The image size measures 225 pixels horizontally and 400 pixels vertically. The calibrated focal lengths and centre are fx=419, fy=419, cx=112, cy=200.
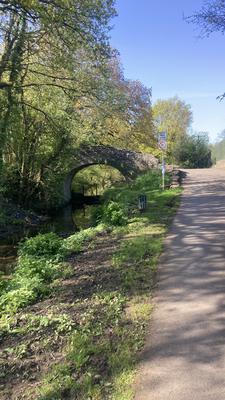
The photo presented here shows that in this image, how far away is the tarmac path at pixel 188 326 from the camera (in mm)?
3750

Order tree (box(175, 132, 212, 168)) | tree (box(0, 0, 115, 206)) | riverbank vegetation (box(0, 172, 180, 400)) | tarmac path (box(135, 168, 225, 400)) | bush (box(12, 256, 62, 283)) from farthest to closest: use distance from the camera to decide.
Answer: tree (box(175, 132, 212, 168)), tree (box(0, 0, 115, 206)), bush (box(12, 256, 62, 283)), riverbank vegetation (box(0, 172, 180, 400)), tarmac path (box(135, 168, 225, 400))

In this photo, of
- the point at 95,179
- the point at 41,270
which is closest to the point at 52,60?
the point at 41,270

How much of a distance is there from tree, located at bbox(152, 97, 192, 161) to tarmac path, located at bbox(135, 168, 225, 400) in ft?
147

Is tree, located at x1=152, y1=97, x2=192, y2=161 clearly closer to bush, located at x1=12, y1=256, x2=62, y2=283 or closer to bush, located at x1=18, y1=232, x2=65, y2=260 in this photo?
bush, located at x1=18, y1=232, x2=65, y2=260

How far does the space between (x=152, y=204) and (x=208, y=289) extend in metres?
8.35

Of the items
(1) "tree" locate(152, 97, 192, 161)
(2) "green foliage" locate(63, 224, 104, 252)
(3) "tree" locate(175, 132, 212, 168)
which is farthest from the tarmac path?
(1) "tree" locate(152, 97, 192, 161)

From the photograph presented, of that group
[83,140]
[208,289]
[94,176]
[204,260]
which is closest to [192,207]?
[204,260]

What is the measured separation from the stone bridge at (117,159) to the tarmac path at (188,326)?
2106 centimetres

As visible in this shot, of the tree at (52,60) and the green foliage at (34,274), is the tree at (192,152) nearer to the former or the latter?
the tree at (52,60)

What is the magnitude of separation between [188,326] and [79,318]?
142 cm

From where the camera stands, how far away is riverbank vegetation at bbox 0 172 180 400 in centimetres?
404

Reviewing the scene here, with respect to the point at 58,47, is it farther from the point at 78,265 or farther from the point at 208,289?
the point at 208,289

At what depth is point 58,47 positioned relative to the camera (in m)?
16.2

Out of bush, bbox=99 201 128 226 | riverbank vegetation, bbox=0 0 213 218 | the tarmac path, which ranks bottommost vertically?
the tarmac path
